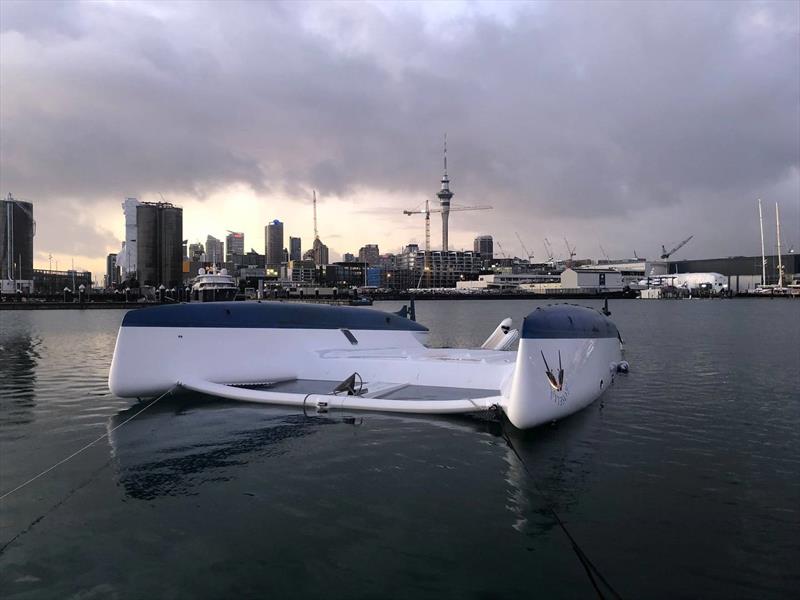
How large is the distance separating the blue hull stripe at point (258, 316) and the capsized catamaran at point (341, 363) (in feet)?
0.11

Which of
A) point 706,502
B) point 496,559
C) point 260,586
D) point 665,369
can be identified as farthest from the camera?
point 665,369

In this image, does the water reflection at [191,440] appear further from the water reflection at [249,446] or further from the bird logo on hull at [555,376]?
the bird logo on hull at [555,376]

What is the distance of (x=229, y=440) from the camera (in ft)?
34.4

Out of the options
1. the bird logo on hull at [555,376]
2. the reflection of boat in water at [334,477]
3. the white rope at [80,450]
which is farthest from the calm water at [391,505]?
the bird logo on hull at [555,376]

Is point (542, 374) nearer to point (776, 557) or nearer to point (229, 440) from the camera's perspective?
point (776, 557)

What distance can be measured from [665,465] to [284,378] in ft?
34.2

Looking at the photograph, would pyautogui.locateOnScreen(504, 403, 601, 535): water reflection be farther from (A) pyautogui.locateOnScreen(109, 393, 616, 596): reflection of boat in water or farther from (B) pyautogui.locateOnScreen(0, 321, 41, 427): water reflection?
(B) pyautogui.locateOnScreen(0, 321, 41, 427): water reflection

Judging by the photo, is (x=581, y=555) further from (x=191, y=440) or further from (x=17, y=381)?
(x=17, y=381)

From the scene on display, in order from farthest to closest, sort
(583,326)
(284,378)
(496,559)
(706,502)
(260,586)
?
(284,378) < (583,326) < (706,502) < (496,559) < (260,586)

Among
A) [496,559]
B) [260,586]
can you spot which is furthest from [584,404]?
[260,586]

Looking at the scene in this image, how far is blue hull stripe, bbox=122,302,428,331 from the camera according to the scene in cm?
1437

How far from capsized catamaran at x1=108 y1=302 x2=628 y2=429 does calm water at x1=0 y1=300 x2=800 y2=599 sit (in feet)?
1.95

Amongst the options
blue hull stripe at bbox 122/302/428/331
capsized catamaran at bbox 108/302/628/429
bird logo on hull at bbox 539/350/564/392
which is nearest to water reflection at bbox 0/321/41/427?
capsized catamaran at bbox 108/302/628/429

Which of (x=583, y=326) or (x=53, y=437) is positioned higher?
(x=583, y=326)
